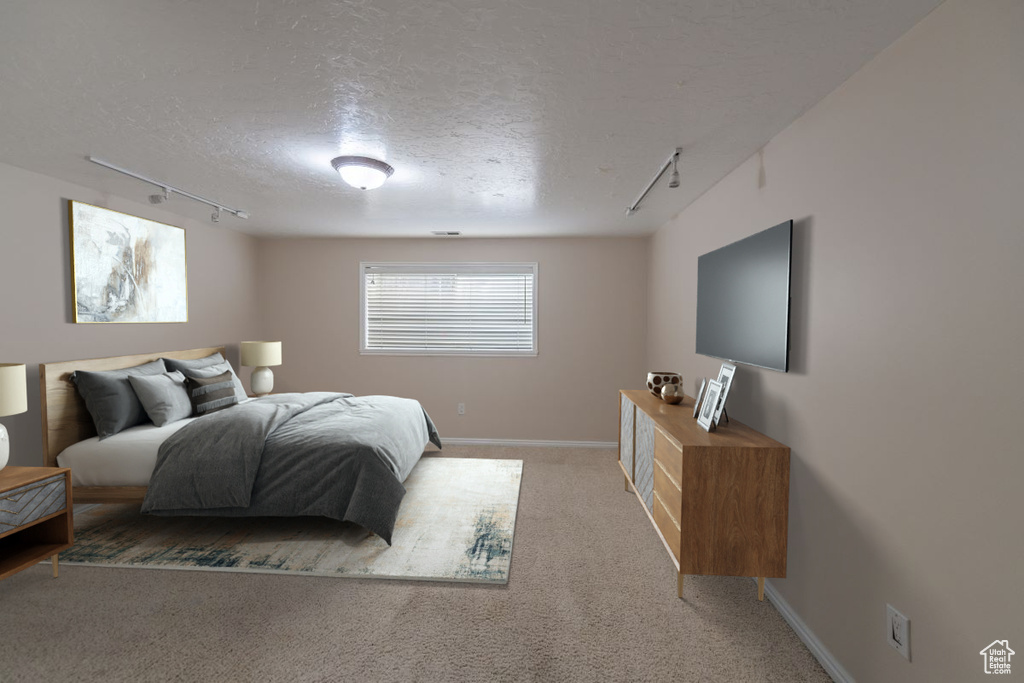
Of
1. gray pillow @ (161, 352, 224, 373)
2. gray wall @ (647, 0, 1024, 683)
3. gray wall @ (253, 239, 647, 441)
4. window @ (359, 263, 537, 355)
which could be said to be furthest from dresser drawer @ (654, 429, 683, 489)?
gray pillow @ (161, 352, 224, 373)

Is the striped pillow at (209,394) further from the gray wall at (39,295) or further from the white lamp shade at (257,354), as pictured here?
the white lamp shade at (257,354)

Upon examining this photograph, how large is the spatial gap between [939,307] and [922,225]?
0.86 feet

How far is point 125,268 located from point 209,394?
3.76 ft

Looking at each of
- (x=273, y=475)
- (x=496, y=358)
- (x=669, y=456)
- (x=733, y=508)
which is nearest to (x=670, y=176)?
(x=669, y=456)

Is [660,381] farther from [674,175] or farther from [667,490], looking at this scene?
[674,175]

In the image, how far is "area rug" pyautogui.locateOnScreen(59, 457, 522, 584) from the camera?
266 cm

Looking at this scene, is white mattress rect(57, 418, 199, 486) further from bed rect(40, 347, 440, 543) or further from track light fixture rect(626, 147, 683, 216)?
track light fixture rect(626, 147, 683, 216)

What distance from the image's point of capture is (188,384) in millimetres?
3820

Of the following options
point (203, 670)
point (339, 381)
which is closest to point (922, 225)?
point (203, 670)

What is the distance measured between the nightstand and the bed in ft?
1.55

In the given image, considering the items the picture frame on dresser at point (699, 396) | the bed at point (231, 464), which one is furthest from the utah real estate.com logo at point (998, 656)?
the bed at point (231, 464)

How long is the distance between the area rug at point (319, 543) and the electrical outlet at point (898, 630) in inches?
64.6

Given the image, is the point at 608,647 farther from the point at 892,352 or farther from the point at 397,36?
the point at 397,36

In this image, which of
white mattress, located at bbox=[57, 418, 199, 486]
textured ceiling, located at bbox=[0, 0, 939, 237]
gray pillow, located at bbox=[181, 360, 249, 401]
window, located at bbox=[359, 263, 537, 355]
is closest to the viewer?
textured ceiling, located at bbox=[0, 0, 939, 237]
